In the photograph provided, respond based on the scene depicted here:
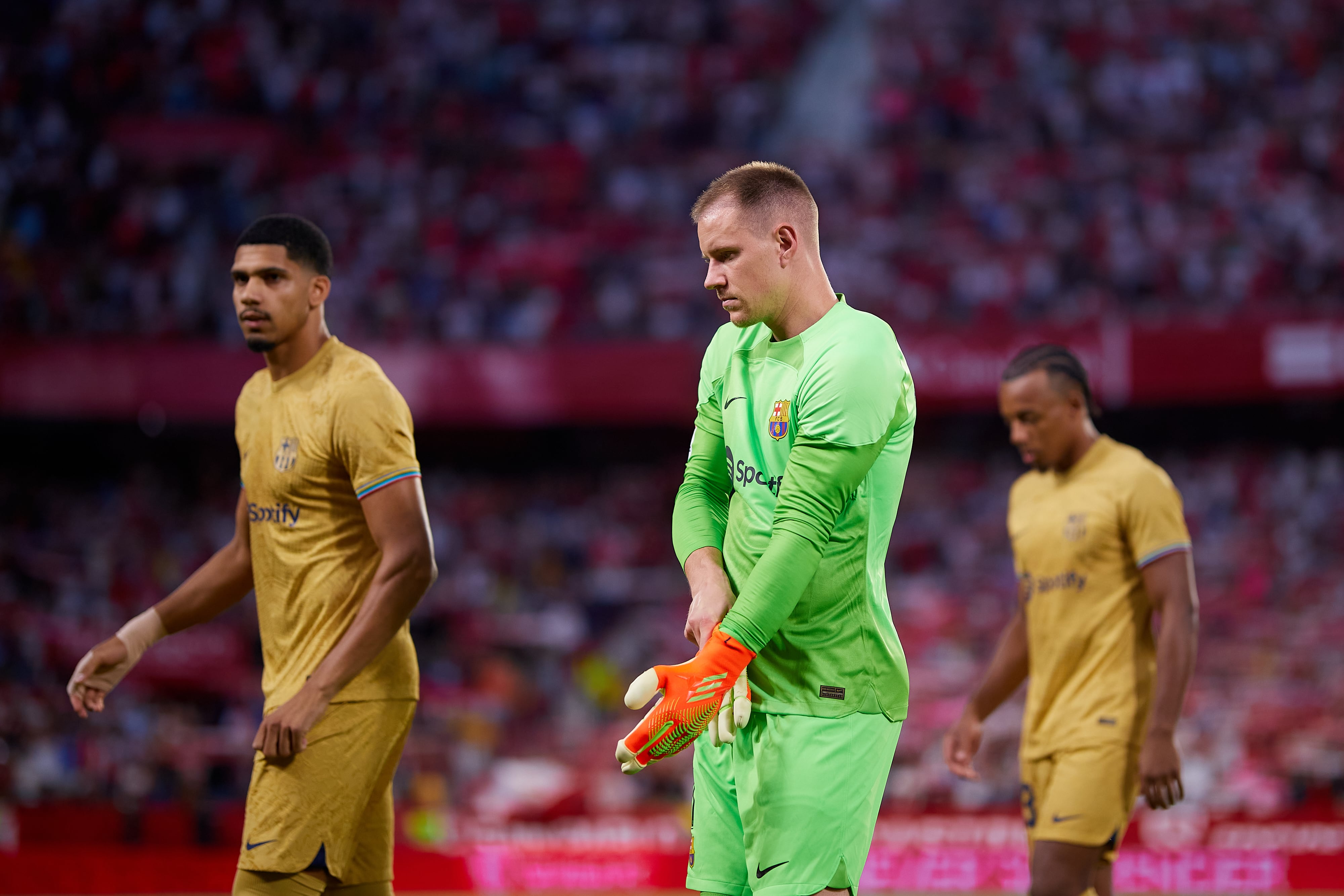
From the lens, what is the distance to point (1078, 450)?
5402 mm

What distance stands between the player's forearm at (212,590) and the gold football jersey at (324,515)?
0.95ft

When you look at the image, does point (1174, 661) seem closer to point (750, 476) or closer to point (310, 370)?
point (750, 476)

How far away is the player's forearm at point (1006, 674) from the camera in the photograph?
5.57m

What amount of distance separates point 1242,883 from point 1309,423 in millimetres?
11213

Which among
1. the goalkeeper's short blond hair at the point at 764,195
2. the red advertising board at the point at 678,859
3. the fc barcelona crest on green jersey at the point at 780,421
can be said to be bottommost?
the red advertising board at the point at 678,859

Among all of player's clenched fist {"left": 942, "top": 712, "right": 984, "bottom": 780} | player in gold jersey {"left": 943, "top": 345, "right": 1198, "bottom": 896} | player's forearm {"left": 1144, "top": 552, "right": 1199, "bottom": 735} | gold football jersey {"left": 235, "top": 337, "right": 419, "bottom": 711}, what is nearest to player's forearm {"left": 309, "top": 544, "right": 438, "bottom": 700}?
gold football jersey {"left": 235, "top": 337, "right": 419, "bottom": 711}

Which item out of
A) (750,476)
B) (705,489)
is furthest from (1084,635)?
(750,476)

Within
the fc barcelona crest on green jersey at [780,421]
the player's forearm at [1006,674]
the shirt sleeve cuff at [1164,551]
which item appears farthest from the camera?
the player's forearm at [1006,674]

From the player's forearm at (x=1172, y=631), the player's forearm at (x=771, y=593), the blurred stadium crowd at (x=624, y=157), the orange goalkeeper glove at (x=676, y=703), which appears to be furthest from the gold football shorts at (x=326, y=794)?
the blurred stadium crowd at (x=624, y=157)

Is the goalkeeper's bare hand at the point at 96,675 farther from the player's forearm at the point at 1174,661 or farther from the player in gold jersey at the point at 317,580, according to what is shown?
the player's forearm at the point at 1174,661

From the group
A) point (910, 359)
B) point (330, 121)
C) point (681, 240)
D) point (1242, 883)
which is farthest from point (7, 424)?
point (1242, 883)

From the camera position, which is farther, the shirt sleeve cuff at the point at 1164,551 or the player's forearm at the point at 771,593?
the shirt sleeve cuff at the point at 1164,551

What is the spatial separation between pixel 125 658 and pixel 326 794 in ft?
3.23

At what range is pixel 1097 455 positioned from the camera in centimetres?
538
